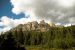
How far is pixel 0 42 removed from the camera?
6506cm

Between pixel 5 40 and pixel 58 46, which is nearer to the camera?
pixel 5 40

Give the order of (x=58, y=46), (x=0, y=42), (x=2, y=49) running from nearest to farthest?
(x=2, y=49) → (x=0, y=42) → (x=58, y=46)

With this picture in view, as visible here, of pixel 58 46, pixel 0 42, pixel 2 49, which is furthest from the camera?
pixel 58 46

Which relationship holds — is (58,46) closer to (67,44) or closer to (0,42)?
(67,44)

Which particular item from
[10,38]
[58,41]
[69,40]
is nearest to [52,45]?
[58,41]

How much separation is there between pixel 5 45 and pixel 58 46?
12498cm

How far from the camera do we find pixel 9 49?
2425 inches

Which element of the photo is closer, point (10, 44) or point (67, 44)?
point (10, 44)

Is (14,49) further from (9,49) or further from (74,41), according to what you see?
(74,41)

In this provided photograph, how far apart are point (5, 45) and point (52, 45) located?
130198 millimetres

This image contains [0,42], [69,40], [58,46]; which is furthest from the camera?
[69,40]

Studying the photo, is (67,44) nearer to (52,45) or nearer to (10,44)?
(52,45)

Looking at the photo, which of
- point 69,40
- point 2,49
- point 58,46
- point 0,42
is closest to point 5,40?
point 0,42

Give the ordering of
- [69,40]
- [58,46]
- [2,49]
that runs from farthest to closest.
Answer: [69,40] < [58,46] < [2,49]
